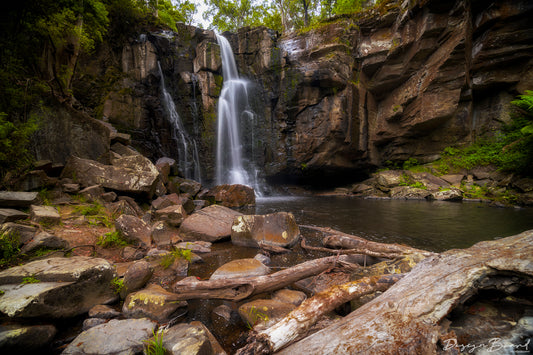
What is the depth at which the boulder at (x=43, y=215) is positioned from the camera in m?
3.70

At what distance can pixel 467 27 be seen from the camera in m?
13.5

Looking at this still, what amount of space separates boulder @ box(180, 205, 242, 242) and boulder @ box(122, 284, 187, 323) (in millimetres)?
2491

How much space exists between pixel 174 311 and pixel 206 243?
242cm

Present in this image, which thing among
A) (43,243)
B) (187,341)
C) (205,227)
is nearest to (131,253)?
(43,243)

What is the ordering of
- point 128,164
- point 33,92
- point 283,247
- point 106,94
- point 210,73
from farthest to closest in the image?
point 210,73
point 106,94
point 128,164
point 33,92
point 283,247

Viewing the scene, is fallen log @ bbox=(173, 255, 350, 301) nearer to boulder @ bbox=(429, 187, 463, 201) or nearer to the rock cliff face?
the rock cliff face

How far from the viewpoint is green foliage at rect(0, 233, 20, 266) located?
2745 millimetres

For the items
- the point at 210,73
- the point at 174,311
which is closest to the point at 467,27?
the point at 210,73

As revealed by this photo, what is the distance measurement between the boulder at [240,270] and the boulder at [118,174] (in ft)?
14.4

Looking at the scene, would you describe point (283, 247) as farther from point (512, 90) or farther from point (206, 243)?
point (512, 90)

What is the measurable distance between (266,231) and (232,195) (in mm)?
5815

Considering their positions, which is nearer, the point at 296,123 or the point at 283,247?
the point at 283,247

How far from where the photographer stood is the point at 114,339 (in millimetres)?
1742

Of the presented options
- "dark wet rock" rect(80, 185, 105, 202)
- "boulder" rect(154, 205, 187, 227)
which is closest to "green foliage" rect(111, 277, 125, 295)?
"boulder" rect(154, 205, 187, 227)
